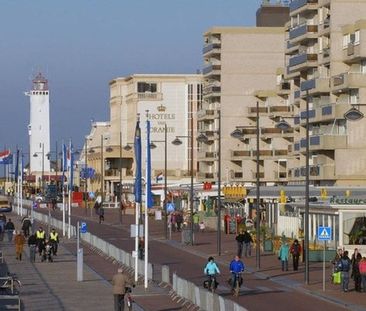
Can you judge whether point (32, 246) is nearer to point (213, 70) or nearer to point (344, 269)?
point (344, 269)

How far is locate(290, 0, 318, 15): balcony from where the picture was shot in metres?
98.1

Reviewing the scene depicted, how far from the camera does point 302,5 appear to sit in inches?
3932

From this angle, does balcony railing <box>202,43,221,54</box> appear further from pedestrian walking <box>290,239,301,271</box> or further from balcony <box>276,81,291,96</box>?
pedestrian walking <box>290,239,301,271</box>

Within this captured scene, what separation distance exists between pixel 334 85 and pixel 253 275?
3746 cm

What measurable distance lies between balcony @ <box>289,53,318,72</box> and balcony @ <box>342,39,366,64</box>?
7.03 metres

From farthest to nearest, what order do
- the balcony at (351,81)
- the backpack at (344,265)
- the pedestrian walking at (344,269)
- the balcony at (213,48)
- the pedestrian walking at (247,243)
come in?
the balcony at (213,48) < the balcony at (351,81) < the pedestrian walking at (247,243) < the pedestrian walking at (344,269) < the backpack at (344,265)

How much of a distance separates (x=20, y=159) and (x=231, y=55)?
2110 cm

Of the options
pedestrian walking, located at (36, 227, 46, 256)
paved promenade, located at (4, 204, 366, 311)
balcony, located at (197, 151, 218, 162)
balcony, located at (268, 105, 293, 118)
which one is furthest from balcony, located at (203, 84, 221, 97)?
pedestrian walking, located at (36, 227, 46, 256)

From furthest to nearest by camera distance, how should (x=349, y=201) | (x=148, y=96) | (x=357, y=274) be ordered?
(x=148, y=96), (x=349, y=201), (x=357, y=274)

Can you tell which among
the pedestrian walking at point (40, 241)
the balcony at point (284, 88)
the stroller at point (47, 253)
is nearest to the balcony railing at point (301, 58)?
the balcony at point (284, 88)

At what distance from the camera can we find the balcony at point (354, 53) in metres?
86.1

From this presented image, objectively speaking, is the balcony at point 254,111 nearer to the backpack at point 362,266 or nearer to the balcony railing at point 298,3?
the balcony railing at point 298,3

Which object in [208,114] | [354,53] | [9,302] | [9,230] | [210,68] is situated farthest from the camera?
[208,114]

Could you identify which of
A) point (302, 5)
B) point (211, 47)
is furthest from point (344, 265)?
point (211, 47)
